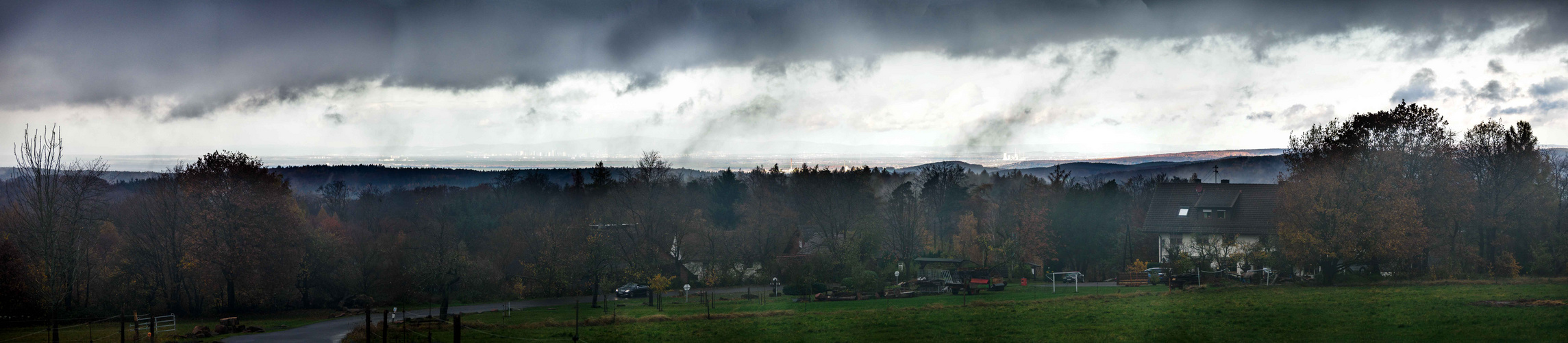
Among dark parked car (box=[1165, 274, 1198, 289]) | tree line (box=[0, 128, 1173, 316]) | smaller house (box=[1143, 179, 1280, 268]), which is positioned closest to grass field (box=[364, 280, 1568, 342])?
dark parked car (box=[1165, 274, 1198, 289])

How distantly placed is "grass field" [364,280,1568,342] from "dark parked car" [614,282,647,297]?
17571mm

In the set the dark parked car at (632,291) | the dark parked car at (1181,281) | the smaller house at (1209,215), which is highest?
the smaller house at (1209,215)

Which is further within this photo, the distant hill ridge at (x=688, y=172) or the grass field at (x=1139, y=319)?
the distant hill ridge at (x=688, y=172)

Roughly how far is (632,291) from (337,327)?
72.9ft

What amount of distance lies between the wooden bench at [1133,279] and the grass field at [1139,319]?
5.22 m

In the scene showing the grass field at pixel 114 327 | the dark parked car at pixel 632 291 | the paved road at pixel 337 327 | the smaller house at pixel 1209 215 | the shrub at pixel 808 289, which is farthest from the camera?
the dark parked car at pixel 632 291

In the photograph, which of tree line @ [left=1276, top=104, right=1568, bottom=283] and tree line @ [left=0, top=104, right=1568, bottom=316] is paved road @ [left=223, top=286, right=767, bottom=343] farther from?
tree line @ [left=1276, top=104, right=1568, bottom=283]

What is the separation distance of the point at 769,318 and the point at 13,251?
46.5m

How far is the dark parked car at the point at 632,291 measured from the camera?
60.1m

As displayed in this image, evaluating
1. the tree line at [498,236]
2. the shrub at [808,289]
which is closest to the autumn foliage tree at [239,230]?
the tree line at [498,236]

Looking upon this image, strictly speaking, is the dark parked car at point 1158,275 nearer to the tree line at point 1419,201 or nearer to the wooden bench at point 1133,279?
the wooden bench at point 1133,279

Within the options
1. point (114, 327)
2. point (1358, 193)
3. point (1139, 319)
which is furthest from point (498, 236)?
point (1358, 193)

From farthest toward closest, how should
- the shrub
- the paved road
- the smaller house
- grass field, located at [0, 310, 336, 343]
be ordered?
the smaller house < the shrub < grass field, located at [0, 310, 336, 343] < the paved road

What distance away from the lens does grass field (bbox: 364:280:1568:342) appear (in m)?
23.8
